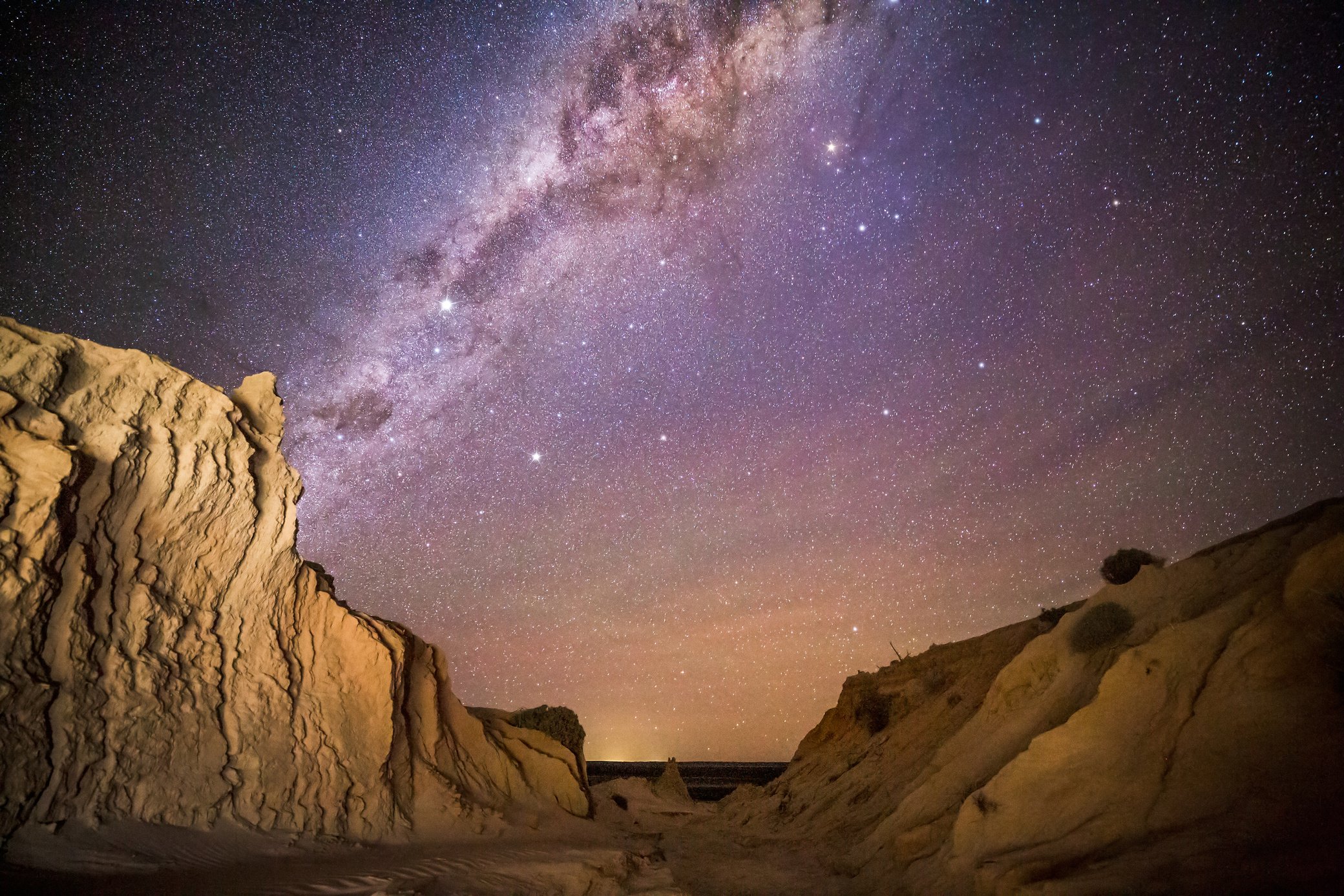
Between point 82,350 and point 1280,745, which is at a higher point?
point 82,350

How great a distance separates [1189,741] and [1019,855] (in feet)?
8.16

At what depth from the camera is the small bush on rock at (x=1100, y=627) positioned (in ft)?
35.0

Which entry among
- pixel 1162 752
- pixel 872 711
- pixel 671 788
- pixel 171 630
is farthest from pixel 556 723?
pixel 1162 752

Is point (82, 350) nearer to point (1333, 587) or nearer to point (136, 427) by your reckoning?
point (136, 427)

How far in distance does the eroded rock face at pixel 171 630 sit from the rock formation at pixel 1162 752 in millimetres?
9951

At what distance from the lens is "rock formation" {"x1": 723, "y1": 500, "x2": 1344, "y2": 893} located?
566 centimetres

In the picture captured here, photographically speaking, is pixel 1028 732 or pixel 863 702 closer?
pixel 1028 732

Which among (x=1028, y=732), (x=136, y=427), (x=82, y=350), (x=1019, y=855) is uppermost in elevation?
(x=82, y=350)

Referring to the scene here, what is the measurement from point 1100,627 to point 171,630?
15738mm

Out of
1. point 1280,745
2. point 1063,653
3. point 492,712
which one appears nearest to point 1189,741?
point 1280,745

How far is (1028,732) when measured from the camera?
10.5 m

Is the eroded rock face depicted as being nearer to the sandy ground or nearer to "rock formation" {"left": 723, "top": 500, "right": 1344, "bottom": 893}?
the sandy ground

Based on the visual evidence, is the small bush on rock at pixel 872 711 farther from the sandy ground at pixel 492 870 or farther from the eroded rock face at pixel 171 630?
the eroded rock face at pixel 171 630

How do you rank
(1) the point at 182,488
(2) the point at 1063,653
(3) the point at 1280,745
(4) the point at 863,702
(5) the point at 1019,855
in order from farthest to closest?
(4) the point at 863,702
(2) the point at 1063,653
(1) the point at 182,488
(5) the point at 1019,855
(3) the point at 1280,745
